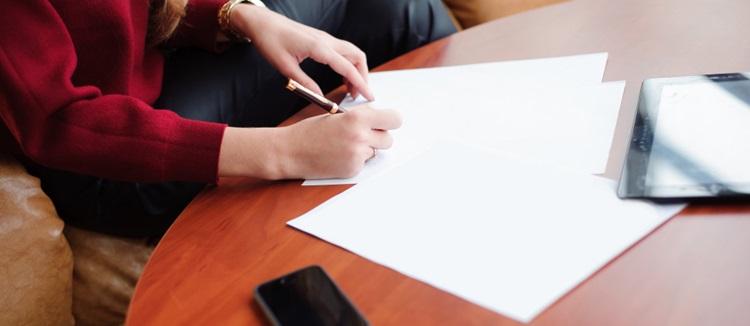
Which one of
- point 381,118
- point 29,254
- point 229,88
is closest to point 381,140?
point 381,118

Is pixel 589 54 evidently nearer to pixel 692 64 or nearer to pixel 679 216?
pixel 692 64

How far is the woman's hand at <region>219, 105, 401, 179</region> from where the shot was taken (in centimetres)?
68

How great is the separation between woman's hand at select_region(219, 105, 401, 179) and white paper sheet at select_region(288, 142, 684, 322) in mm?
41

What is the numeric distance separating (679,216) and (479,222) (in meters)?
Result: 0.16

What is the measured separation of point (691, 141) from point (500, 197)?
18 cm

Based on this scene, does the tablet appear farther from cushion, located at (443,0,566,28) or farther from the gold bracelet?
cushion, located at (443,0,566,28)

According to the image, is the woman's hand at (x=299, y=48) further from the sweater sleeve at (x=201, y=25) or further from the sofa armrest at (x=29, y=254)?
the sofa armrest at (x=29, y=254)

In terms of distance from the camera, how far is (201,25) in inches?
41.0

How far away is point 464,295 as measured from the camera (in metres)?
0.48

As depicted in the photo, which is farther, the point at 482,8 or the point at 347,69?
the point at 482,8

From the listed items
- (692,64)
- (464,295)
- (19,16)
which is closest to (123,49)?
(19,16)

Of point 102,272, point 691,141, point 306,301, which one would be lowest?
point 102,272

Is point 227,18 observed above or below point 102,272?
above

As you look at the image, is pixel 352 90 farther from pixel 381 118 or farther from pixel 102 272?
pixel 102 272
